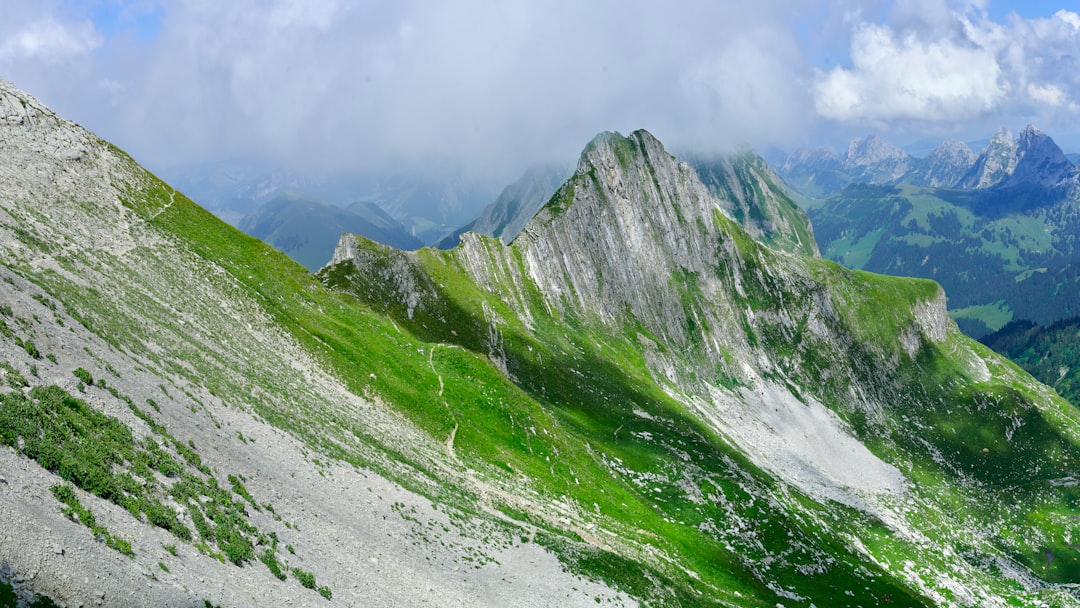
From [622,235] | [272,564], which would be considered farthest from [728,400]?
[272,564]

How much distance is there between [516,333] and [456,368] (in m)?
30.4

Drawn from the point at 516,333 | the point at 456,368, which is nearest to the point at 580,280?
the point at 516,333

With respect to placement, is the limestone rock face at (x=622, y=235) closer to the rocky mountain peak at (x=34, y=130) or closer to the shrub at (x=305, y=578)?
the rocky mountain peak at (x=34, y=130)

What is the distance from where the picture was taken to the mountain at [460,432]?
25.4m

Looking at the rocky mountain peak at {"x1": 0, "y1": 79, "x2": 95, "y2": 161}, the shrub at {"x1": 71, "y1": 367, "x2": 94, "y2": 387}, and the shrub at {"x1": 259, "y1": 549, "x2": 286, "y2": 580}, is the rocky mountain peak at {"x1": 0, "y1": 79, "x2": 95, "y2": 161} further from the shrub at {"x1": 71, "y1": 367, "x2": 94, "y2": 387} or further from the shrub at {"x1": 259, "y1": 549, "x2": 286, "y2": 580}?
the shrub at {"x1": 259, "y1": 549, "x2": 286, "y2": 580}

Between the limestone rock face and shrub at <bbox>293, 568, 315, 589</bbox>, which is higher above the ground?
the limestone rock face

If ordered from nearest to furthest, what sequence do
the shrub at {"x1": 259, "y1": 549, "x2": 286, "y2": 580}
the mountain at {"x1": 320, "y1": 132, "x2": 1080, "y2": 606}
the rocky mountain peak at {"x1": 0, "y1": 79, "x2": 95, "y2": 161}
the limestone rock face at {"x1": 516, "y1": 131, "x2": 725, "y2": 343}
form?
the shrub at {"x1": 259, "y1": 549, "x2": 286, "y2": 580} → the rocky mountain peak at {"x1": 0, "y1": 79, "x2": 95, "y2": 161} → the mountain at {"x1": 320, "y1": 132, "x2": 1080, "y2": 606} → the limestone rock face at {"x1": 516, "y1": 131, "x2": 725, "y2": 343}

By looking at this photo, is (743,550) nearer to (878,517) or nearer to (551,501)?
(551,501)

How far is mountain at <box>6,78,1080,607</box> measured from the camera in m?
25.4

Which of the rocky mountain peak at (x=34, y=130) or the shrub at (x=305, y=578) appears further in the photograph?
the rocky mountain peak at (x=34, y=130)

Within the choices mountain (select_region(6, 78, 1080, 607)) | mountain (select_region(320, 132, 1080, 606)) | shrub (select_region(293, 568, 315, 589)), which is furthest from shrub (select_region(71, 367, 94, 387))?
mountain (select_region(320, 132, 1080, 606))

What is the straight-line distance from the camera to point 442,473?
53031 millimetres

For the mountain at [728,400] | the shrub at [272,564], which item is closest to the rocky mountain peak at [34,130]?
the mountain at [728,400]

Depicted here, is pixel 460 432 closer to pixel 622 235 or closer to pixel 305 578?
pixel 305 578
